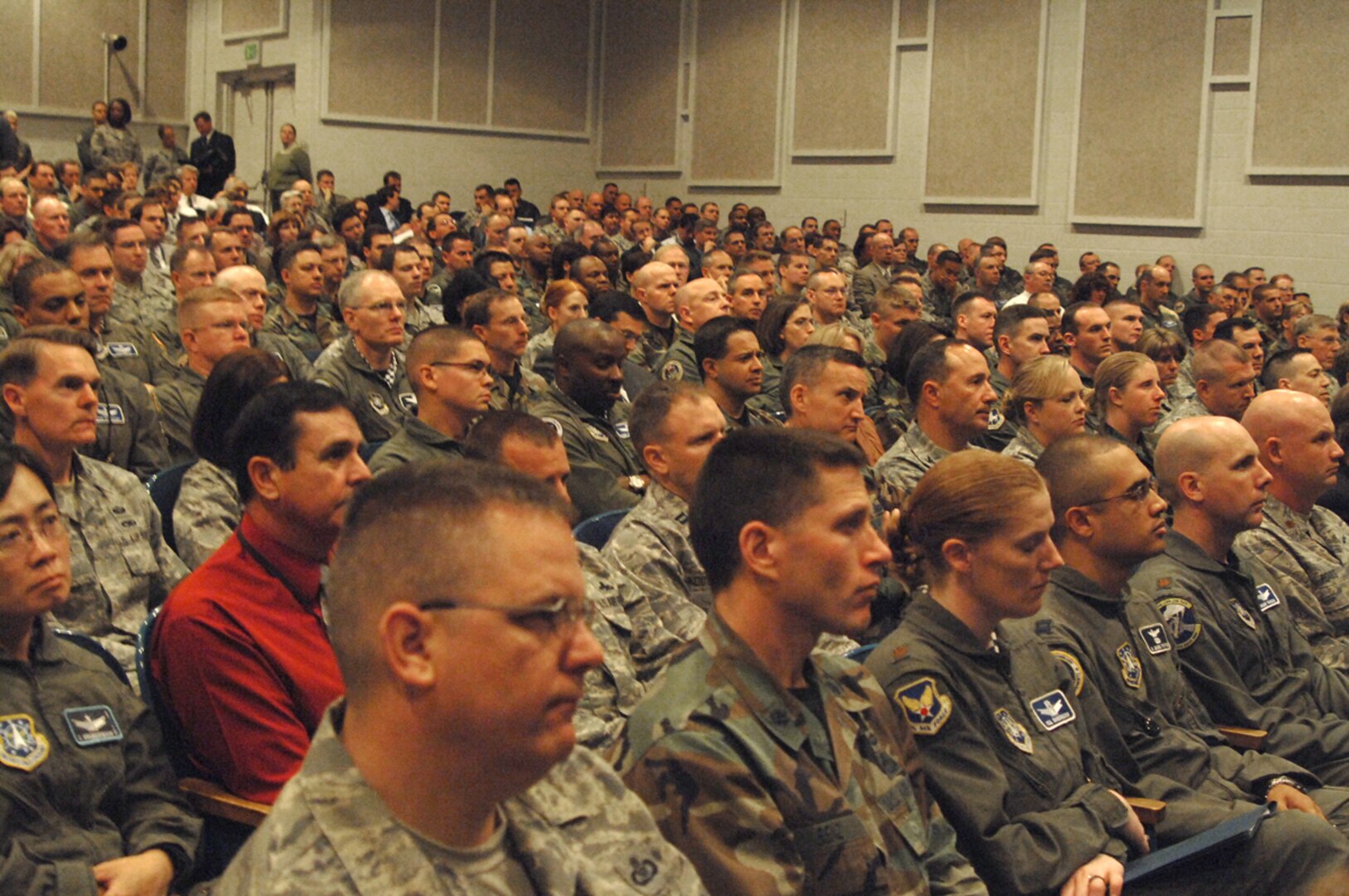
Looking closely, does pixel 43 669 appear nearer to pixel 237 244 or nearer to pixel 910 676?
pixel 910 676

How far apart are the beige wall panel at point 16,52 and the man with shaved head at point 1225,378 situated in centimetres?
1173

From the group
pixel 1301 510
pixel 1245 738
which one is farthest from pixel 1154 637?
pixel 1301 510

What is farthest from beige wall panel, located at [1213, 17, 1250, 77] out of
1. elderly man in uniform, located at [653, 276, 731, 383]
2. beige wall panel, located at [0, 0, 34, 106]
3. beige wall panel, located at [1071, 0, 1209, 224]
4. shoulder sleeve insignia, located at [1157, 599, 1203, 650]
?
beige wall panel, located at [0, 0, 34, 106]

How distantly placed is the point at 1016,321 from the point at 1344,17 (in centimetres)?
626

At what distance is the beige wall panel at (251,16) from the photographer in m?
13.1

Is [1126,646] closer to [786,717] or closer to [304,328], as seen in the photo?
[786,717]

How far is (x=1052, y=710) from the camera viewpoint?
2.22 meters

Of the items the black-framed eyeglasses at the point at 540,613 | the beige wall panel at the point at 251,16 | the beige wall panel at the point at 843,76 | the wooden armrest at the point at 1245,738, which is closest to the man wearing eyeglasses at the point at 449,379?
the wooden armrest at the point at 1245,738

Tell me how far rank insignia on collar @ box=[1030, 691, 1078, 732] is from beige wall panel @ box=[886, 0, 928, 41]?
11.0m

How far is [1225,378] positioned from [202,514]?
3968 millimetres

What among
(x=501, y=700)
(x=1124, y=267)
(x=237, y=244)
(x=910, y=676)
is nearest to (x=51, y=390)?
(x=910, y=676)

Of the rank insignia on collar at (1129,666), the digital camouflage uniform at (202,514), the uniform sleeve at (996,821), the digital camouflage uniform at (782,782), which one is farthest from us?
the digital camouflage uniform at (202,514)

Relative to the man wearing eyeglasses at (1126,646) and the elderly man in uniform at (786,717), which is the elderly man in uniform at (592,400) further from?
the elderly man in uniform at (786,717)

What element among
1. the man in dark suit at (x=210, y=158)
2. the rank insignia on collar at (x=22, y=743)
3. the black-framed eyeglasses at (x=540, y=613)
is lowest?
the rank insignia on collar at (x=22, y=743)
